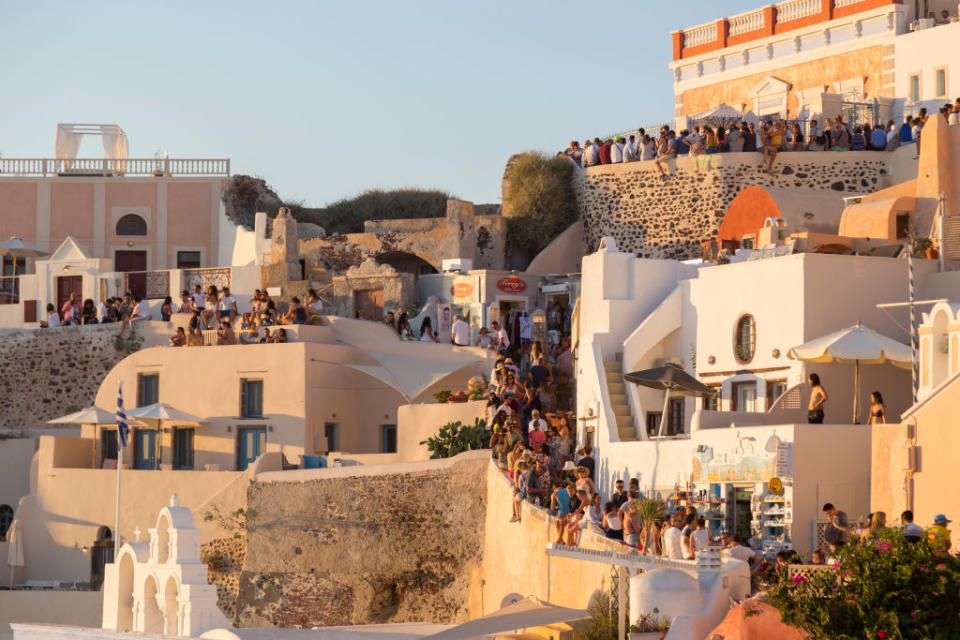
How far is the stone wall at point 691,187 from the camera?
125 feet

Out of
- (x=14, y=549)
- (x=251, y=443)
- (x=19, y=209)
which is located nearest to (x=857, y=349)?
(x=251, y=443)

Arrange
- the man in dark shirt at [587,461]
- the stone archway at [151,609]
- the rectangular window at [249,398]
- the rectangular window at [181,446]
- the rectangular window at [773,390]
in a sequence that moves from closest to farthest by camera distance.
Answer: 1. the stone archway at [151,609]
2. the rectangular window at [773,390]
3. the man in dark shirt at [587,461]
4. the rectangular window at [249,398]
5. the rectangular window at [181,446]

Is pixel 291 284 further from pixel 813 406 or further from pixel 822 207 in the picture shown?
pixel 813 406

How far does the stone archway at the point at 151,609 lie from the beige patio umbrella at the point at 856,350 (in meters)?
10.5

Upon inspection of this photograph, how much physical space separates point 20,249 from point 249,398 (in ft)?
41.6

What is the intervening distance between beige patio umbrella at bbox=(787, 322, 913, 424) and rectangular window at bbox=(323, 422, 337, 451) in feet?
44.8

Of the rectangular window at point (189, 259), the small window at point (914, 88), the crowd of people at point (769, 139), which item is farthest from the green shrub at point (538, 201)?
the rectangular window at point (189, 259)

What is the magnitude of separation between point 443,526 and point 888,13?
1962 centimetres

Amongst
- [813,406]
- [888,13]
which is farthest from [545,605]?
[888,13]

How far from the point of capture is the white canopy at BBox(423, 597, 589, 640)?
19906 mm

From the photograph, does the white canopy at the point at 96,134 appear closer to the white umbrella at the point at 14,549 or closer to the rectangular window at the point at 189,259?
the rectangular window at the point at 189,259

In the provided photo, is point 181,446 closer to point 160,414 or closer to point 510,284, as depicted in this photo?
point 160,414

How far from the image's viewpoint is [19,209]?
47.2 meters

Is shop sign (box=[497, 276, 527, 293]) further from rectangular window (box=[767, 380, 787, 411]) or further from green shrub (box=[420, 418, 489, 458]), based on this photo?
rectangular window (box=[767, 380, 787, 411])
